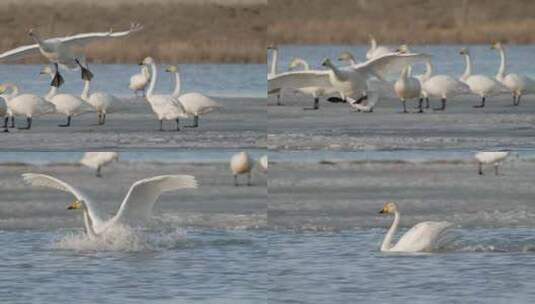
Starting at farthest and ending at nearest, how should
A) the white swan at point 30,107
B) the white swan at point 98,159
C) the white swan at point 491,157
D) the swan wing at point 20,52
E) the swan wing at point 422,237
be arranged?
the white swan at point 30,107 → the white swan at point 98,159 → the white swan at point 491,157 → the swan wing at point 20,52 → the swan wing at point 422,237

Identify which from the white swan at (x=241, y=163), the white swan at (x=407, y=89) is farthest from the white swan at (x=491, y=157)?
the white swan at (x=241, y=163)

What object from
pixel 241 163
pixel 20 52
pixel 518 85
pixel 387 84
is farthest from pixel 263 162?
pixel 387 84

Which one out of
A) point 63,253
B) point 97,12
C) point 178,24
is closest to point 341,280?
point 63,253

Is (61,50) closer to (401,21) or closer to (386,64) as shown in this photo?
(386,64)

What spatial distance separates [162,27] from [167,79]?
365 centimetres

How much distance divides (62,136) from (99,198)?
97 centimetres

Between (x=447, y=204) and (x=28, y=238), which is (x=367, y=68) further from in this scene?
(x=28, y=238)

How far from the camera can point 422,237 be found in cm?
1259

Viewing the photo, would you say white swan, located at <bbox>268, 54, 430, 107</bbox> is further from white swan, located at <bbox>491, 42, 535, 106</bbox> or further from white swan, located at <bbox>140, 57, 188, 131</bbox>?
white swan, located at <bbox>491, 42, 535, 106</bbox>

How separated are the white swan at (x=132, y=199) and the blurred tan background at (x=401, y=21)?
14.6 meters

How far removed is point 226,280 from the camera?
37.2 feet

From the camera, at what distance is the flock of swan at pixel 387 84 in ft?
47.7

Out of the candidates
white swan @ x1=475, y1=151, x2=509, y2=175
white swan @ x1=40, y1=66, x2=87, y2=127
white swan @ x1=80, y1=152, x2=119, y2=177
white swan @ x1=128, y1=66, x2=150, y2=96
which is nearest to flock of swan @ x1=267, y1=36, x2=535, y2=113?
white swan @ x1=475, y1=151, x2=509, y2=175

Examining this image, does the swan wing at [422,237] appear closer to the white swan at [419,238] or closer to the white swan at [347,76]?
the white swan at [419,238]
